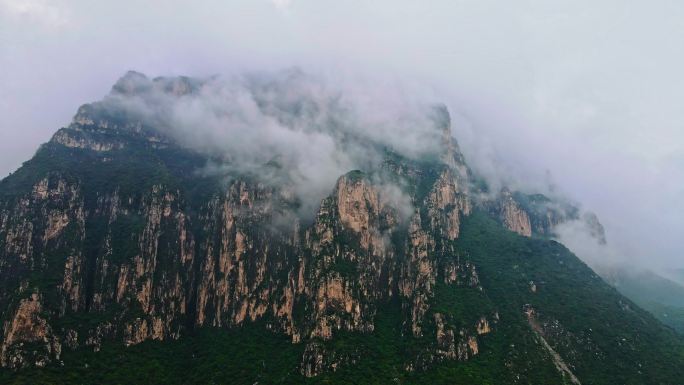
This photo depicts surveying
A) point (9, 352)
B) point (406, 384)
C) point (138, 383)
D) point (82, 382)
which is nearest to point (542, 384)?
point (406, 384)

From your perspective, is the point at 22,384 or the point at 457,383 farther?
the point at 457,383

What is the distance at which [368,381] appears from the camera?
199 metres

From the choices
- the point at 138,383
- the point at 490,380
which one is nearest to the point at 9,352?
the point at 138,383

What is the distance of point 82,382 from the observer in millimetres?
192500

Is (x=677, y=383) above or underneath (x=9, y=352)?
underneath

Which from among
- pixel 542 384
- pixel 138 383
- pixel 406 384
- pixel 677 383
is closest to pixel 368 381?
pixel 406 384

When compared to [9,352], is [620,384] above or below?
below

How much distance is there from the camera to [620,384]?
656 ft

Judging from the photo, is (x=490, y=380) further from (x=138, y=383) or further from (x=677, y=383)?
(x=138, y=383)

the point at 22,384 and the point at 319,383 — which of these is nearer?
the point at 22,384

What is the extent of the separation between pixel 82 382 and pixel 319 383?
302ft

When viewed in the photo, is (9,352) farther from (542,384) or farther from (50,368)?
(542,384)

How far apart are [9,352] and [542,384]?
21263 centimetres

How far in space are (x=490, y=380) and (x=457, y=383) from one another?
13892mm
